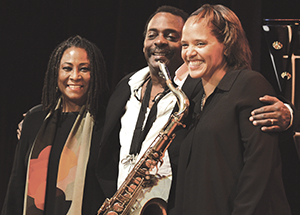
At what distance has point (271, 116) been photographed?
1412mm

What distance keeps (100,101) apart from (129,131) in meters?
0.40

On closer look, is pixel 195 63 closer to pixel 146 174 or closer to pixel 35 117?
pixel 146 174

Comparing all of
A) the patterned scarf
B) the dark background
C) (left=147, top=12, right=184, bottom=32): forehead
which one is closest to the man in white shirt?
(left=147, top=12, right=184, bottom=32): forehead

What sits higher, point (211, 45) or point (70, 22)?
point (70, 22)

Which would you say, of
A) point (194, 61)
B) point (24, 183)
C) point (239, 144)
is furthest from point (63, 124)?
point (239, 144)

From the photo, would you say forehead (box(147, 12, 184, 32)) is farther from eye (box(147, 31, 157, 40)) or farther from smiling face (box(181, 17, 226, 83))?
smiling face (box(181, 17, 226, 83))

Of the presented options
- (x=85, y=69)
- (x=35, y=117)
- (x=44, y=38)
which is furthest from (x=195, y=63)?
(x=44, y=38)

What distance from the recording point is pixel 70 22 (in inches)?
126

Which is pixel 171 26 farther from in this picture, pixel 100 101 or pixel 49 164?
pixel 49 164

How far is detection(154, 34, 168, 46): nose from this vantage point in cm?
212

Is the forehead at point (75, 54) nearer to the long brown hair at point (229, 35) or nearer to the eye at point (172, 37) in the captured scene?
the eye at point (172, 37)

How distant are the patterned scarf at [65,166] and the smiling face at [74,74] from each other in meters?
0.11

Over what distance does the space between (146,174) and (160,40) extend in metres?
0.77

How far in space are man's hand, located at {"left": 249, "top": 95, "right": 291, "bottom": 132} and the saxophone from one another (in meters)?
0.48
